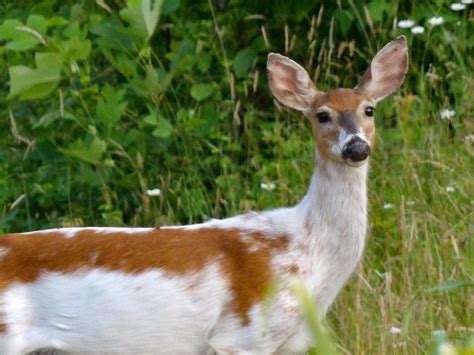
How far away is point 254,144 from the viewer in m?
7.66

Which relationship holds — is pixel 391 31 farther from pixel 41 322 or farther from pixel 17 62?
pixel 41 322

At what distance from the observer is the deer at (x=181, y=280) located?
4820 millimetres

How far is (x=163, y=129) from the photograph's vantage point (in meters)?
7.17

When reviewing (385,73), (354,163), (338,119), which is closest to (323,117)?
(338,119)

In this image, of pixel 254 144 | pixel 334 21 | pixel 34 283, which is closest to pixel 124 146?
pixel 254 144

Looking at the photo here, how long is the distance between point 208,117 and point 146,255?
8.61ft

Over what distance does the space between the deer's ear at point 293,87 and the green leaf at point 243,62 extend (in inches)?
86.0

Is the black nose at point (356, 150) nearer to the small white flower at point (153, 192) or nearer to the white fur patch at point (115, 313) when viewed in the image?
the white fur patch at point (115, 313)

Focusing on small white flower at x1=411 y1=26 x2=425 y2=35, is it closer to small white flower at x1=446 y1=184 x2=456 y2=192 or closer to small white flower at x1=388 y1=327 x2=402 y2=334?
small white flower at x1=446 y1=184 x2=456 y2=192

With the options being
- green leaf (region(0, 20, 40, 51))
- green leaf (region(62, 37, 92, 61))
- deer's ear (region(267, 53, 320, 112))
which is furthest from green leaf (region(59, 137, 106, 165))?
deer's ear (region(267, 53, 320, 112))

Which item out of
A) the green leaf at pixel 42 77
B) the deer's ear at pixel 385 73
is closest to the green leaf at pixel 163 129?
the green leaf at pixel 42 77

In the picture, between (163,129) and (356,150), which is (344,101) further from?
(163,129)

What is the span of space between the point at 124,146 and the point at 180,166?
0.95ft

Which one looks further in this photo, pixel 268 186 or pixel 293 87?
pixel 268 186
